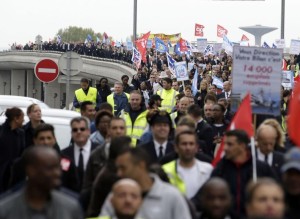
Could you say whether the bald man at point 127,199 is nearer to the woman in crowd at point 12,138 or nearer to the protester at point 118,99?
the woman in crowd at point 12,138

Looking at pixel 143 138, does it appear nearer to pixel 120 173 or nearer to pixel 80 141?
pixel 80 141

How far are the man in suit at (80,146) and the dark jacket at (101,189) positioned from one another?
111 inches

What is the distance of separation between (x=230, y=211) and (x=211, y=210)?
0.69 metres

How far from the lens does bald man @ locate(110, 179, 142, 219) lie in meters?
7.48

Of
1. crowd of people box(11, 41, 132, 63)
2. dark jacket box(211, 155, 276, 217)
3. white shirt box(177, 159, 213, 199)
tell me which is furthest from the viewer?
crowd of people box(11, 41, 132, 63)

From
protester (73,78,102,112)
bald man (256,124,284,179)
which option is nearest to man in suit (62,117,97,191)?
bald man (256,124,284,179)

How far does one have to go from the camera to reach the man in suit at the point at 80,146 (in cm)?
1217

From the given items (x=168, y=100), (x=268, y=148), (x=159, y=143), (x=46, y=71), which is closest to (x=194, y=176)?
(x=268, y=148)

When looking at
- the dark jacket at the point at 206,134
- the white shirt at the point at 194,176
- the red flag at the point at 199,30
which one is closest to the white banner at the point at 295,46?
the dark jacket at the point at 206,134

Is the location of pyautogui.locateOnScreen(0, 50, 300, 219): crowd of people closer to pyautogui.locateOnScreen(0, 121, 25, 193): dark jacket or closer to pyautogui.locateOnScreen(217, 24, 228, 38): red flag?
pyautogui.locateOnScreen(0, 121, 25, 193): dark jacket

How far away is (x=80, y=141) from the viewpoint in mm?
12352

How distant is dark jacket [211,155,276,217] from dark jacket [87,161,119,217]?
3.80ft

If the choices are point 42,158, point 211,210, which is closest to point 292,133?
point 211,210

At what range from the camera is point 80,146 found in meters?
12.4
